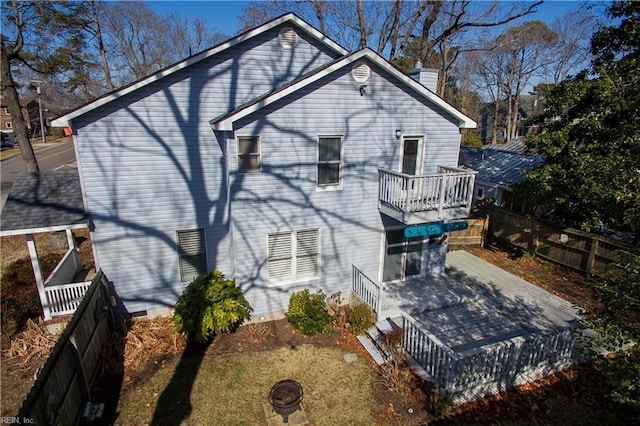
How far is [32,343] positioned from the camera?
9.46 meters

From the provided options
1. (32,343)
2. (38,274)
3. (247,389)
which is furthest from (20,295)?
(247,389)

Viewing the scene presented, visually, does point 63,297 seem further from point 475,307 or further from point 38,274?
point 475,307

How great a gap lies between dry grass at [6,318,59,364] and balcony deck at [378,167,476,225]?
10102mm

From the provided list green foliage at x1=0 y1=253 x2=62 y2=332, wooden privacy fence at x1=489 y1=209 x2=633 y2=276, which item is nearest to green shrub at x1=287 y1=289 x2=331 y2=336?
green foliage at x1=0 y1=253 x2=62 y2=332

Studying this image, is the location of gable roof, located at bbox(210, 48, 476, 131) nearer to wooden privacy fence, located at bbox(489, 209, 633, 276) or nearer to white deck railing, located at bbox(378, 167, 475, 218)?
white deck railing, located at bbox(378, 167, 475, 218)

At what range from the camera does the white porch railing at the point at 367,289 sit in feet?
33.7

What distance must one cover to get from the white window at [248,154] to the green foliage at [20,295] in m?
7.50

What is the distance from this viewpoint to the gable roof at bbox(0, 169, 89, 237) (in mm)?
9219

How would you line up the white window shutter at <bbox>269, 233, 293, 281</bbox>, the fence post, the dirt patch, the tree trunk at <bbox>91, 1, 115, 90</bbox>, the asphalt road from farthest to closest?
the tree trunk at <bbox>91, 1, 115, 90</bbox> → the asphalt road → the fence post → the white window shutter at <bbox>269, 233, 293, 281</bbox> → the dirt patch

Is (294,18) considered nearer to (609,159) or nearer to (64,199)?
(64,199)

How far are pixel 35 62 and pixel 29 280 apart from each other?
46.0 ft

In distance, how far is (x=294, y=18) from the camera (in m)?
10.4

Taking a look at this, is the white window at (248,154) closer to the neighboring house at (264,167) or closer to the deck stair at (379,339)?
the neighboring house at (264,167)

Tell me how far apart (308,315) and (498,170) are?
57.4 ft
